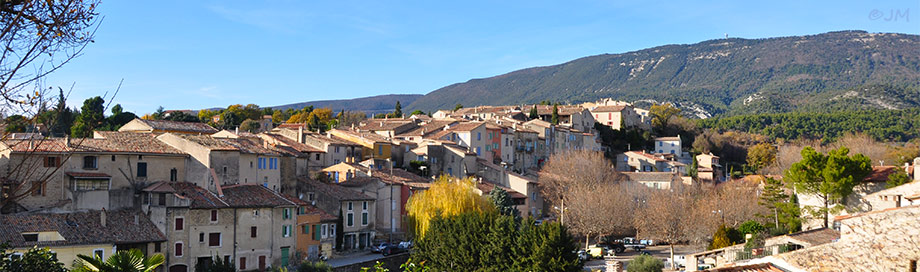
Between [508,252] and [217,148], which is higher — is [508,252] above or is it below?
below

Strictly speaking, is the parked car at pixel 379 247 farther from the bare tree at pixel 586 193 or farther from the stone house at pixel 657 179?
the stone house at pixel 657 179

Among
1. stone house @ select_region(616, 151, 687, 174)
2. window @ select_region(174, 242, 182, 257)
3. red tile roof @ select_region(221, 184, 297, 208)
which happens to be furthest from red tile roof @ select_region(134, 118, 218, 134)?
stone house @ select_region(616, 151, 687, 174)

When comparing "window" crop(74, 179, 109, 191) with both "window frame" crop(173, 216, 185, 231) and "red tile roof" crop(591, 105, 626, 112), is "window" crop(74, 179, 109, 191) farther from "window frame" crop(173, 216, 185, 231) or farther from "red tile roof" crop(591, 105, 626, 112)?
"red tile roof" crop(591, 105, 626, 112)

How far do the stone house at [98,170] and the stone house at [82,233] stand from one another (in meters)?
0.91

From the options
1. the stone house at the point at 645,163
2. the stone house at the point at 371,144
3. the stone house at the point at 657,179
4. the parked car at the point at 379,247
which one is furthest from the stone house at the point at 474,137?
the parked car at the point at 379,247

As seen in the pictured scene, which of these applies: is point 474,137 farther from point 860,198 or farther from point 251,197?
point 860,198

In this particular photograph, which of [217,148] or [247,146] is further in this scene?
[247,146]

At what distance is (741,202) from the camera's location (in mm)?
60312

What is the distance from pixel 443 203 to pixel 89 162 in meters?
20.4

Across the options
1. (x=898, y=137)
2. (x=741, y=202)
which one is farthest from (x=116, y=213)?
(x=898, y=137)

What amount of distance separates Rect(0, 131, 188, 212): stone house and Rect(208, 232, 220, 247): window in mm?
4316

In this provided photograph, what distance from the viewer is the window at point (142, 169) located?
43.9m

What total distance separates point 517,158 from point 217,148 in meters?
43.7

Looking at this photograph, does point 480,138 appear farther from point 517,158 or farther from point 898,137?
point 898,137
